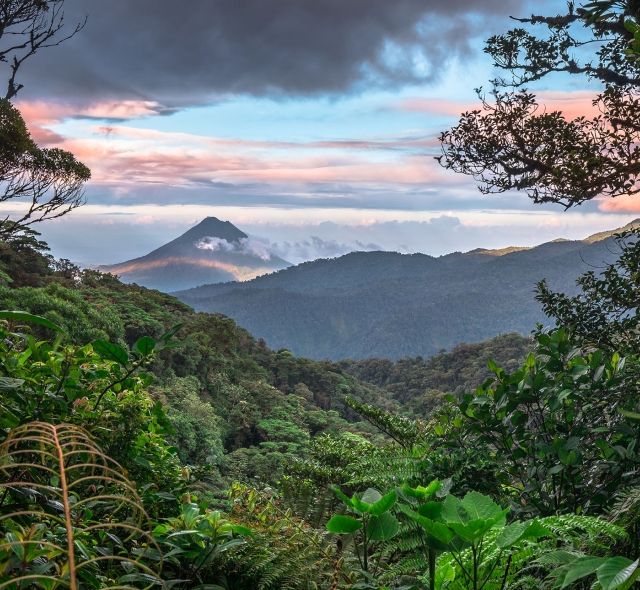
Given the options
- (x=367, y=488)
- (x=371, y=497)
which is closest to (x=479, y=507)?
(x=371, y=497)

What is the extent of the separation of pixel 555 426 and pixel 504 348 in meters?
37.5

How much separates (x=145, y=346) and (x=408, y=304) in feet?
389

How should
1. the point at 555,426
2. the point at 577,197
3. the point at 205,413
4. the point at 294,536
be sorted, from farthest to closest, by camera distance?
the point at 205,413
the point at 577,197
the point at 555,426
the point at 294,536

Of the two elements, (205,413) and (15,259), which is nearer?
(205,413)

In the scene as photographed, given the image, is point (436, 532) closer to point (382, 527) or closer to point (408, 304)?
point (382, 527)

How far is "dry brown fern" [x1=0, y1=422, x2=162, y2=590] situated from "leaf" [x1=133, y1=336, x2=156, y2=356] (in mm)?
267

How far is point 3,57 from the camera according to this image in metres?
10.6

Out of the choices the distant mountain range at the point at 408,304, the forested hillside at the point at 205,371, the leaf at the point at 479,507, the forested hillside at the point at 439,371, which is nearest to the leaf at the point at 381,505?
the leaf at the point at 479,507

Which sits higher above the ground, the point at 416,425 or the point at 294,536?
the point at 294,536

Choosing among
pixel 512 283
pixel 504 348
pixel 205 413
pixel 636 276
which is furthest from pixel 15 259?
pixel 512 283

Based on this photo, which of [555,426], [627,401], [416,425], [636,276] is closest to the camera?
[627,401]

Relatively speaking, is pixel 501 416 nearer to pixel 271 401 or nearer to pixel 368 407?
pixel 368 407

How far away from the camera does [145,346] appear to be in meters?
1.39

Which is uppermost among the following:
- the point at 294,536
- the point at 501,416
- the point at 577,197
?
the point at 577,197
